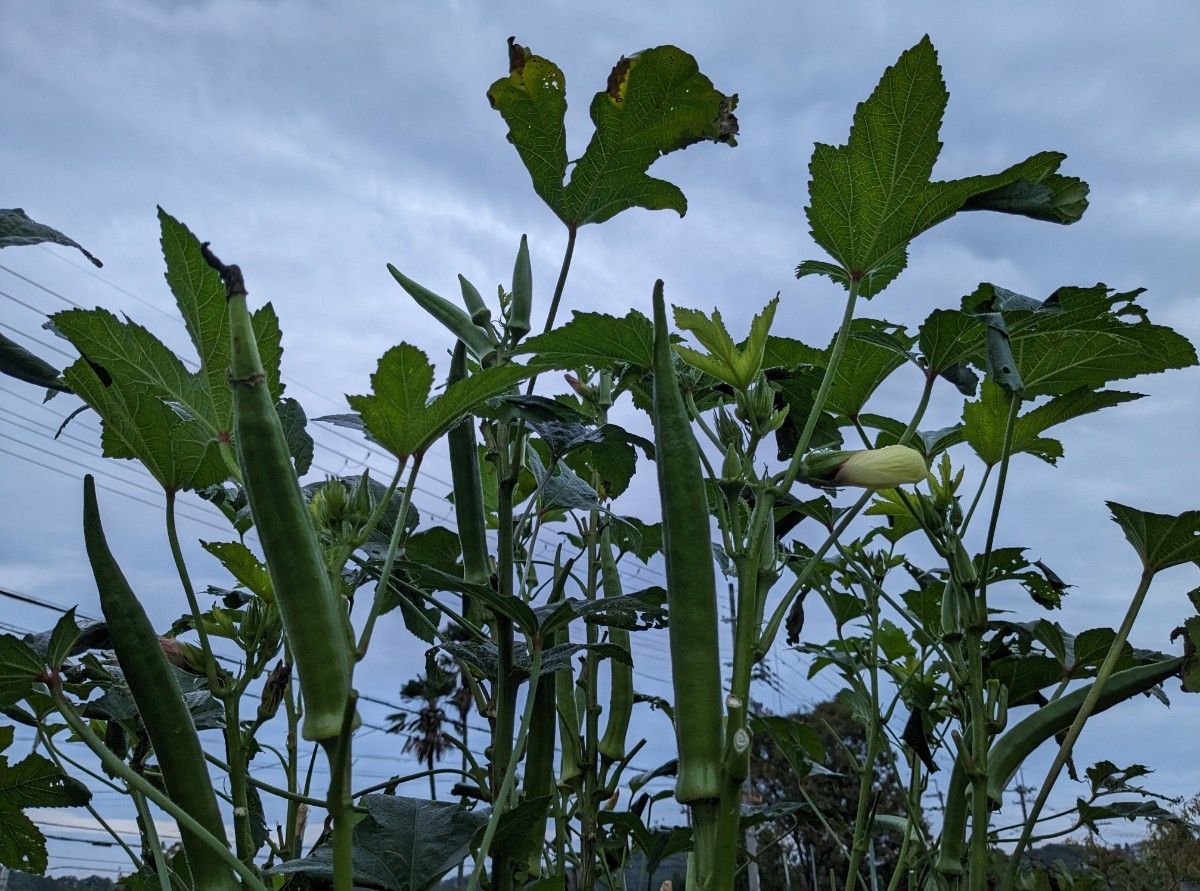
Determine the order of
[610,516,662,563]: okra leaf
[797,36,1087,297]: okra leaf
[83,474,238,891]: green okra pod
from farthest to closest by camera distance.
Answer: [610,516,662,563]: okra leaf
[797,36,1087,297]: okra leaf
[83,474,238,891]: green okra pod

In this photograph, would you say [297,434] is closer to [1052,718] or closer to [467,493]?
[467,493]

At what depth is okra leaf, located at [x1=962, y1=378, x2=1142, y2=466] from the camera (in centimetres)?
155

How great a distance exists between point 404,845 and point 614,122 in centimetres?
97

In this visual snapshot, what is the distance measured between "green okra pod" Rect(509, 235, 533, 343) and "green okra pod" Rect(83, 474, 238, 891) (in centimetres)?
58

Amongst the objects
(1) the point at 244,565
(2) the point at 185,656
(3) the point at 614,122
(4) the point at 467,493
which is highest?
(3) the point at 614,122

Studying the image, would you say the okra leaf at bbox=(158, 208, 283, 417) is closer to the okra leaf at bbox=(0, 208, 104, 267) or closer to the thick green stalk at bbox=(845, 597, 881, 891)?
the okra leaf at bbox=(0, 208, 104, 267)

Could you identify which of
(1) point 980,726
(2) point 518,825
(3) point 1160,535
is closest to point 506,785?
(2) point 518,825

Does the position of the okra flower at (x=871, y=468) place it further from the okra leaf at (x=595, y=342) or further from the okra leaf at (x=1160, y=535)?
the okra leaf at (x=1160, y=535)

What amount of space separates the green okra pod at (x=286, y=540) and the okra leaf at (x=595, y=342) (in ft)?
1.31

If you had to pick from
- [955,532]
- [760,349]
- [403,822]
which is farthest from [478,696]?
[955,532]

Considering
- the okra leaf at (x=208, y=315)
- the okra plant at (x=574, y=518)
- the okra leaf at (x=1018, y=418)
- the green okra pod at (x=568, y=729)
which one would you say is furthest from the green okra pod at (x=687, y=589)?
the okra leaf at (x=1018, y=418)

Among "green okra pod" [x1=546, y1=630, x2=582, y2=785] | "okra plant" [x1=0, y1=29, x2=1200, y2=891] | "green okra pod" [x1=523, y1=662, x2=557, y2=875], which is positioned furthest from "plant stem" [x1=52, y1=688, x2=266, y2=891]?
"green okra pod" [x1=546, y1=630, x2=582, y2=785]

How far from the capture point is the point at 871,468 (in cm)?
103

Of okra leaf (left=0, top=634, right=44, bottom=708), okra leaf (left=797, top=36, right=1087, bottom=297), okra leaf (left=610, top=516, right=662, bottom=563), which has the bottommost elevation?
okra leaf (left=0, top=634, right=44, bottom=708)
